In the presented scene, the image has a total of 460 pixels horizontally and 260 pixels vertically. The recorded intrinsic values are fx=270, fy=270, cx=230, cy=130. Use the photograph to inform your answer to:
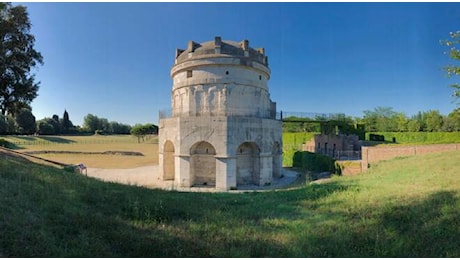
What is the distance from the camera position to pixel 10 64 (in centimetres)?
1742

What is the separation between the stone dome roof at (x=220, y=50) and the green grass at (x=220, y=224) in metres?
14.2

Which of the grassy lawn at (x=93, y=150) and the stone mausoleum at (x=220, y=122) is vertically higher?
the stone mausoleum at (x=220, y=122)

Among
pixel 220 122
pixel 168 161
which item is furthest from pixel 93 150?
pixel 220 122

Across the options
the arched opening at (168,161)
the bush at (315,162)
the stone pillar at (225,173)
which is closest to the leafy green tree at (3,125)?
the arched opening at (168,161)

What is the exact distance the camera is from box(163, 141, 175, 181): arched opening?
Result: 22.9m

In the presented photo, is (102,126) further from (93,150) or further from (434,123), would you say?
(434,123)

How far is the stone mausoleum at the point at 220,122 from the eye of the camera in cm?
1955

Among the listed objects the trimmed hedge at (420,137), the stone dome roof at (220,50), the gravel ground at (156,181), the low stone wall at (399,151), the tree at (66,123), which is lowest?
the gravel ground at (156,181)

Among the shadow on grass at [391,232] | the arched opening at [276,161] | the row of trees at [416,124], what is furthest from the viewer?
the row of trees at [416,124]

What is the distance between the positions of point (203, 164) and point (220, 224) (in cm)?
1403

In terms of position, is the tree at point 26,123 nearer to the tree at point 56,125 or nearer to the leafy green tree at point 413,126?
the tree at point 56,125

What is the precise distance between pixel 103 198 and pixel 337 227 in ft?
21.8

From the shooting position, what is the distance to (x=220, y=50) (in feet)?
68.7

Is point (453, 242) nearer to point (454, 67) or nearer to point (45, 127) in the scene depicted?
point (454, 67)
